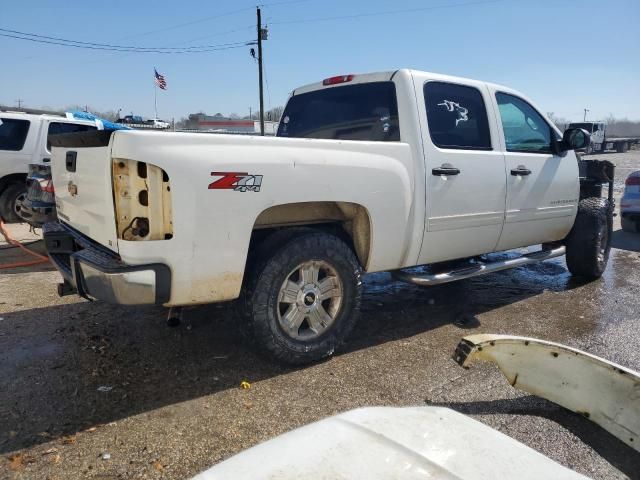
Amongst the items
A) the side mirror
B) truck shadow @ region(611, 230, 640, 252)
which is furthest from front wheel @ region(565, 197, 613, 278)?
truck shadow @ region(611, 230, 640, 252)

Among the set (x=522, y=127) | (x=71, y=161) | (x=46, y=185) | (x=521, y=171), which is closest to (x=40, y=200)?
(x=46, y=185)

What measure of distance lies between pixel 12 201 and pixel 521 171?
8.11m

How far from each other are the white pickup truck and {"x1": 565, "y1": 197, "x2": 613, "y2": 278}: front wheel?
71cm

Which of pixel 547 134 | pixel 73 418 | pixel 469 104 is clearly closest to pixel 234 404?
pixel 73 418

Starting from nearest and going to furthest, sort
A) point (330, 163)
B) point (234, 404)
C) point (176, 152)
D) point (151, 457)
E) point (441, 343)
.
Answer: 1. point (151, 457)
2. point (176, 152)
3. point (234, 404)
4. point (330, 163)
5. point (441, 343)

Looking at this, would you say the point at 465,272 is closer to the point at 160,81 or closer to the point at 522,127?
the point at 522,127

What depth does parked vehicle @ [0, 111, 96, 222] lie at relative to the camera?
828cm

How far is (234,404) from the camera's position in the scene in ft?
9.75

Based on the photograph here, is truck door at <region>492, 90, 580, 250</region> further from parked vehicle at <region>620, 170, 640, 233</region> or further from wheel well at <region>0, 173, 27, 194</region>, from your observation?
wheel well at <region>0, 173, 27, 194</region>

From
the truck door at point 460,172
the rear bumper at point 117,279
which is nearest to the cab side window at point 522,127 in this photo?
Answer: the truck door at point 460,172

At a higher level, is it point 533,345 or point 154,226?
point 154,226

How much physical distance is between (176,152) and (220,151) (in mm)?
253

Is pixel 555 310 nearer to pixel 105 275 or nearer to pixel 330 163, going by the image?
pixel 330 163

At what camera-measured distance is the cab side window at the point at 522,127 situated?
470 cm
